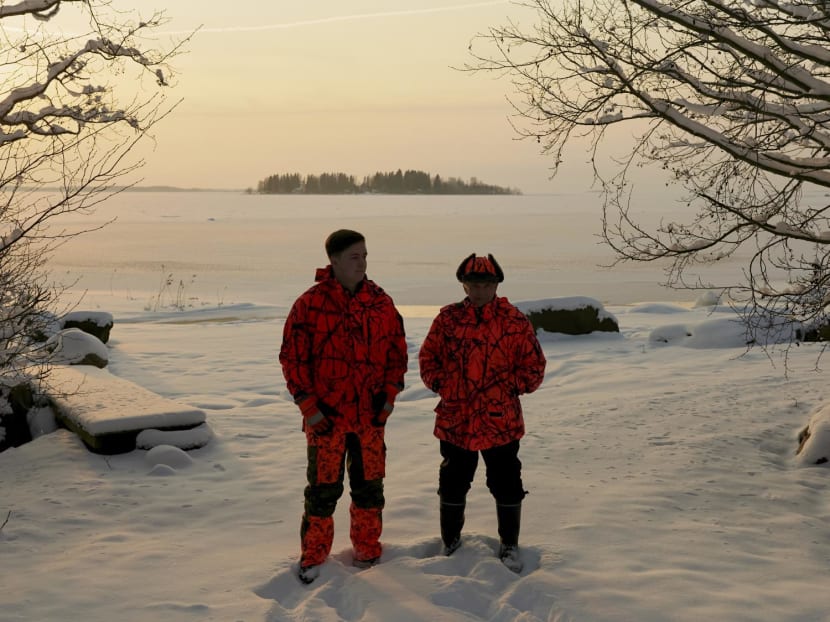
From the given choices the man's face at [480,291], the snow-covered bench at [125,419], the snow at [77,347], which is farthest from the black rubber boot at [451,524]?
the snow at [77,347]

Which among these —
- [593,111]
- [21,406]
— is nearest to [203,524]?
[21,406]

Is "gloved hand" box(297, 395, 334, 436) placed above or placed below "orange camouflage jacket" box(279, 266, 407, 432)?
below

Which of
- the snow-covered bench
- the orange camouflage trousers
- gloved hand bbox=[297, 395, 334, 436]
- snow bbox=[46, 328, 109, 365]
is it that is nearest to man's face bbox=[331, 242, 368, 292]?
gloved hand bbox=[297, 395, 334, 436]

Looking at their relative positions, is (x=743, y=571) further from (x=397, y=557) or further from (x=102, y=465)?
(x=102, y=465)

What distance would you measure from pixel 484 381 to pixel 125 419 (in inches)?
153

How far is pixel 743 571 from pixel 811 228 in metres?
3.68

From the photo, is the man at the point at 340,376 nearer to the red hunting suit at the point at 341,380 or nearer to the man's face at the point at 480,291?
the red hunting suit at the point at 341,380

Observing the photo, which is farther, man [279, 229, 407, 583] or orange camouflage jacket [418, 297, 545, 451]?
orange camouflage jacket [418, 297, 545, 451]

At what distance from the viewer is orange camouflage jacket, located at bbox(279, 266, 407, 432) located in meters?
4.36

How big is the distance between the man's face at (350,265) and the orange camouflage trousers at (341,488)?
821 mm

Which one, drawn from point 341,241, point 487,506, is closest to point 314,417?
point 341,241

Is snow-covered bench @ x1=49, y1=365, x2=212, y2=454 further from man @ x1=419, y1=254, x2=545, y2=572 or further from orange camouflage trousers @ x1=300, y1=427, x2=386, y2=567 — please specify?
man @ x1=419, y1=254, x2=545, y2=572

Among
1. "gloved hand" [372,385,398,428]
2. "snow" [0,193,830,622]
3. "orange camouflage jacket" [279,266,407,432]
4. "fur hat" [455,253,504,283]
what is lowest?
"snow" [0,193,830,622]

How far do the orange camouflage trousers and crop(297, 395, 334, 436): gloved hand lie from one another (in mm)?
78
